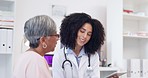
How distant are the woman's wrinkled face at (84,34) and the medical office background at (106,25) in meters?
0.98

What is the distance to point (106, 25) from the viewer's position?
3.35m

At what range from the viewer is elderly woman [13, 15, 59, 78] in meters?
1.13

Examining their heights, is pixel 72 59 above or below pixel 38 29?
below

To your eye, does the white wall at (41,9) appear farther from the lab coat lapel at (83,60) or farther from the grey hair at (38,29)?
the grey hair at (38,29)

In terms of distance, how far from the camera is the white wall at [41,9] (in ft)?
9.24

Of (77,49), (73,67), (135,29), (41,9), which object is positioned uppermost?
(41,9)

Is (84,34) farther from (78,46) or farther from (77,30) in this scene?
(78,46)

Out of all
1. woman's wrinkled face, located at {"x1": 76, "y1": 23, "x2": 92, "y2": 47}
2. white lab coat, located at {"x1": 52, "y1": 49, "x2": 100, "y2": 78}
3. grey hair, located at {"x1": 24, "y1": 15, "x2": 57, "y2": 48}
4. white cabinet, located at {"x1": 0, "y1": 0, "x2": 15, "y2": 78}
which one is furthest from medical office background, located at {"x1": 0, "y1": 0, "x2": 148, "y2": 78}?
grey hair, located at {"x1": 24, "y1": 15, "x2": 57, "y2": 48}

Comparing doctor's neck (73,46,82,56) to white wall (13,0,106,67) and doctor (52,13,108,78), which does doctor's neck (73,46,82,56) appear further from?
white wall (13,0,106,67)

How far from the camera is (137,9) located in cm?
360

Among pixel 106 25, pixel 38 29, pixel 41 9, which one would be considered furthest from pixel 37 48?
pixel 106 25

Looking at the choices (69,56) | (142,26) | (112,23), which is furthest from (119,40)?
(69,56)

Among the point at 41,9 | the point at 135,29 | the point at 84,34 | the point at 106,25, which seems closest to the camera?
the point at 84,34

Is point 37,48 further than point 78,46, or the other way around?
point 78,46
